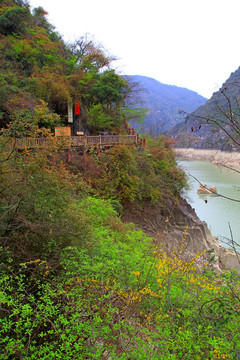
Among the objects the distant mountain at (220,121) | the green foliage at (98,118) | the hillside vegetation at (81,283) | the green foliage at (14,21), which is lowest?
the hillside vegetation at (81,283)

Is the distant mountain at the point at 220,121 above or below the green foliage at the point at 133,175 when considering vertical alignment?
above

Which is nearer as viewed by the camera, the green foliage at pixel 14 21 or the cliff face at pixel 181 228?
the cliff face at pixel 181 228

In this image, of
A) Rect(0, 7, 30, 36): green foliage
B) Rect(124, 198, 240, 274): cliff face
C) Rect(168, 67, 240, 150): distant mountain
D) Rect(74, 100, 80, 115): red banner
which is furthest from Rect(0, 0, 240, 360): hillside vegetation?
Rect(0, 7, 30, 36): green foliage

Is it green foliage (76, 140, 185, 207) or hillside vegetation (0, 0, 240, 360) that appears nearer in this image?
hillside vegetation (0, 0, 240, 360)

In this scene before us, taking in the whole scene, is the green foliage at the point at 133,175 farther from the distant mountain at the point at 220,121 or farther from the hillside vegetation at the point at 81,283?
the distant mountain at the point at 220,121

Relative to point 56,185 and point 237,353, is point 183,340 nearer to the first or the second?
point 237,353

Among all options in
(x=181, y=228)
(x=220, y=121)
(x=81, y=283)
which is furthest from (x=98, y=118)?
(x=220, y=121)

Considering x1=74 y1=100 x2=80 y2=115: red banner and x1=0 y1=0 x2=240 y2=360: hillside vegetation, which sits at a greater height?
x1=74 y1=100 x2=80 y2=115: red banner

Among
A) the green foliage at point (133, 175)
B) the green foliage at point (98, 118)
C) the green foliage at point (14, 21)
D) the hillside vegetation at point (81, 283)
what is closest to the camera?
the hillside vegetation at point (81, 283)

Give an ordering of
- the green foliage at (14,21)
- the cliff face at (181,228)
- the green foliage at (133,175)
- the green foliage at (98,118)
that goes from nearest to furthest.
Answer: the green foliage at (133,175) → the cliff face at (181,228) → the green foliage at (98,118) → the green foliage at (14,21)

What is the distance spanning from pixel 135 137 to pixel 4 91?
7611 mm

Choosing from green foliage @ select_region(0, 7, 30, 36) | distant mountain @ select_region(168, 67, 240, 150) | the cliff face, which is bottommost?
the cliff face

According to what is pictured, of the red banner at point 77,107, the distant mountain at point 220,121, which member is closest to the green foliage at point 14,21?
the red banner at point 77,107

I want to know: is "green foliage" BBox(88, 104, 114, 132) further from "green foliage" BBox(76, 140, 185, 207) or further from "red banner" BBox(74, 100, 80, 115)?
"green foliage" BBox(76, 140, 185, 207)
